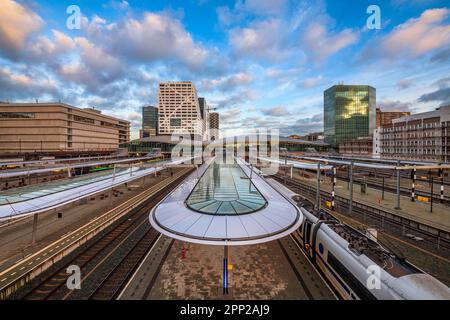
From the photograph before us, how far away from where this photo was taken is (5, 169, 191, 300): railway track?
34.3 ft

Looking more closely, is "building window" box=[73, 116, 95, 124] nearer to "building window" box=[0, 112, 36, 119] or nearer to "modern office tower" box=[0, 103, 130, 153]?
"modern office tower" box=[0, 103, 130, 153]

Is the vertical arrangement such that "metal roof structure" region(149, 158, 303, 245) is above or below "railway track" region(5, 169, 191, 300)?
above

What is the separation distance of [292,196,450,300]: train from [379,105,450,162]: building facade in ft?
148

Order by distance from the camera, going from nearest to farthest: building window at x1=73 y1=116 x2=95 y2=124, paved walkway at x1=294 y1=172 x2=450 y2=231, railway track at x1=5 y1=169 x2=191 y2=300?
railway track at x1=5 y1=169 x2=191 y2=300, paved walkway at x1=294 y1=172 x2=450 y2=231, building window at x1=73 y1=116 x2=95 y2=124

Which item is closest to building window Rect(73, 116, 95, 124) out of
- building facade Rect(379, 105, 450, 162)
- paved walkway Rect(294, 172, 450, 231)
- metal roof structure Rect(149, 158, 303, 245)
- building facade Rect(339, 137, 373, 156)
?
metal roof structure Rect(149, 158, 303, 245)

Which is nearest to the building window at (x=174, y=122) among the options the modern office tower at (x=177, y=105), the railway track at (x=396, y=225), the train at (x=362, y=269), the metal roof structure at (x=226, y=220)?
the modern office tower at (x=177, y=105)

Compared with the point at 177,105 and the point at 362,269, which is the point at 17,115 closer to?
the point at 362,269

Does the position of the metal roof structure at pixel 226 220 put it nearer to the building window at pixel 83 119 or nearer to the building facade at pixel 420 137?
the building facade at pixel 420 137

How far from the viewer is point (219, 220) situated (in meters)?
11.2

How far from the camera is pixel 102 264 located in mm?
13062
